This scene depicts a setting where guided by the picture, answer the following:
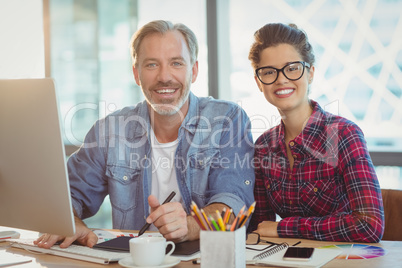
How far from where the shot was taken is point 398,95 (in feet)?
10.4

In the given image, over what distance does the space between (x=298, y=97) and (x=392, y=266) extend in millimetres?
819

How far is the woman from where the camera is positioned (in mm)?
1728

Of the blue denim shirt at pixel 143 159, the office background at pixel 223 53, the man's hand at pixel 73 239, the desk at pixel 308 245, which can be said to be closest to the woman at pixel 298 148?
the blue denim shirt at pixel 143 159

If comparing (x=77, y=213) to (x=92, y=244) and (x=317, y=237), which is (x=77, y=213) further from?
(x=317, y=237)

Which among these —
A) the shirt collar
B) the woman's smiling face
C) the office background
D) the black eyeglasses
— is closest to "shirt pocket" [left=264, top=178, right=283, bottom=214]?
the shirt collar

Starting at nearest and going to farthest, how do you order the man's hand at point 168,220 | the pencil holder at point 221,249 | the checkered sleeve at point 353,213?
the pencil holder at point 221,249 → the man's hand at point 168,220 → the checkered sleeve at point 353,213

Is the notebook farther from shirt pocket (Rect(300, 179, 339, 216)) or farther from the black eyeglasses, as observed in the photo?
the black eyeglasses

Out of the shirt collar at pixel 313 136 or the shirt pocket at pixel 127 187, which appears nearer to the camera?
the shirt collar at pixel 313 136

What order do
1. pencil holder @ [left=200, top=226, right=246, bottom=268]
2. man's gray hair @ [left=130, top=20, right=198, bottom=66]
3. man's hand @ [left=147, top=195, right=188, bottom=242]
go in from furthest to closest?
man's gray hair @ [left=130, top=20, right=198, bottom=66] < man's hand @ [left=147, top=195, right=188, bottom=242] < pencil holder @ [left=200, top=226, right=246, bottom=268]

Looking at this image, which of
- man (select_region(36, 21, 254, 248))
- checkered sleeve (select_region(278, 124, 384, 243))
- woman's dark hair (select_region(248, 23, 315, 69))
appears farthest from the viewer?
man (select_region(36, 21, 254, 248))

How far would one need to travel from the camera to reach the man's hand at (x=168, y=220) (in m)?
1.40

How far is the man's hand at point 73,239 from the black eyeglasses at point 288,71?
0.87 m

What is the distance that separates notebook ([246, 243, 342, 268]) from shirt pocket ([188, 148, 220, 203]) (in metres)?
0.60

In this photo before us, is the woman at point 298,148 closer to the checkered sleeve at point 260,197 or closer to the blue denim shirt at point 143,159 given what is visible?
the checkered sleeve at point 260,197
